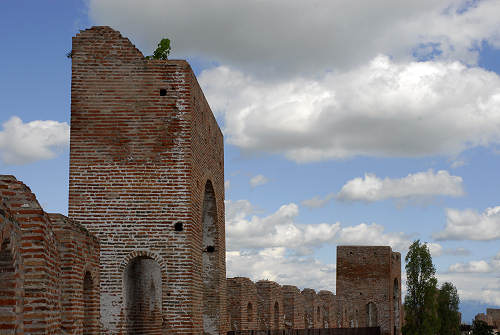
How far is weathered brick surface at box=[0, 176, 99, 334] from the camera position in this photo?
727cm

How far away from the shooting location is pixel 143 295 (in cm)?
1520

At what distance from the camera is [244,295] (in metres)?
19.6

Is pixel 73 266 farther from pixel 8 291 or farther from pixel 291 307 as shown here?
pixel 291 307

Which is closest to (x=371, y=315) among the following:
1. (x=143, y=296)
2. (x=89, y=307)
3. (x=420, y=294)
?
(x=420, y=294)

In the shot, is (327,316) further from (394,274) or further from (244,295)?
(394,274)

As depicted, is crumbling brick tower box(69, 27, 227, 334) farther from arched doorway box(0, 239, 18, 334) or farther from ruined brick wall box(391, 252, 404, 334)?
ruined brick wall box(391, 252, 404, 334)

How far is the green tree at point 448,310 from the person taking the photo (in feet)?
124

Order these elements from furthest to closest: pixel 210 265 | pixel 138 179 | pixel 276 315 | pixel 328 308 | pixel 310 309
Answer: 1. pixel 328 308
2. pixel 310 309
3. pixel 276 315
4. pixel 210 265
5. pixel 138 179

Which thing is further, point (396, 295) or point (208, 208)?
point (396, 295)

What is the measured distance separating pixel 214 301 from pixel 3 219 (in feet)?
35.8

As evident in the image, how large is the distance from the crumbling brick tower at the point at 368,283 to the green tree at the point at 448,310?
150 inches

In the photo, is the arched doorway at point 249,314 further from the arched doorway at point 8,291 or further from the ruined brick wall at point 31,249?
the arched doorway at point 8,291

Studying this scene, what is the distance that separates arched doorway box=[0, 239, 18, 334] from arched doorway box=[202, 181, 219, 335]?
10.1 meters

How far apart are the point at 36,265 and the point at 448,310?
3451cm
